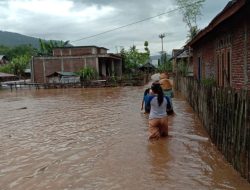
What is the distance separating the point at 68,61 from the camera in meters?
48.2

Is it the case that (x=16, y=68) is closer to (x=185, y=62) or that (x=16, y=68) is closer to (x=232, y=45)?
(x=185, y=62)

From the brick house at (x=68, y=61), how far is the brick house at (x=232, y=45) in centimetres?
3207

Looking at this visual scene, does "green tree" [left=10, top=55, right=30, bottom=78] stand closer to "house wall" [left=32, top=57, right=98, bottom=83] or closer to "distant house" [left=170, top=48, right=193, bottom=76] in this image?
"house wall" [left=32, top=57, right=98, bottom=83]

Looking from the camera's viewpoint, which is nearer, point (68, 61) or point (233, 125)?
point (233, 125)

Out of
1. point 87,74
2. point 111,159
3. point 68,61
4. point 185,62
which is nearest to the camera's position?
point 111,159

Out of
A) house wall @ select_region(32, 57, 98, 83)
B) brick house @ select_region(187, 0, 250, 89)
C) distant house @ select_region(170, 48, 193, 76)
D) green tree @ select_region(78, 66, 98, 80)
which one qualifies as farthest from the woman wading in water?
house wall @ select_region(32, 57, 98, 83)

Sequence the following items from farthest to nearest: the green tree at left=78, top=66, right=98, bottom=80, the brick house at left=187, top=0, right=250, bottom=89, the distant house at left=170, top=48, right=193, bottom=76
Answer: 1. the green tree at left=78, top=66, right=98, bottom=80
2. the distant house at left=170, top=48, right=193, bottom=76
3. the brick house at left=187, top=0, right=250, bottom=89

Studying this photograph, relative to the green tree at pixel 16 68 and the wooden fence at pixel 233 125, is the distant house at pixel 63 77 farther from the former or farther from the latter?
the wooden fence at pixel 233 125

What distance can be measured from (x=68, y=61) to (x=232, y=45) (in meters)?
38.3

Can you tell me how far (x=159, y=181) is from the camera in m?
6.40

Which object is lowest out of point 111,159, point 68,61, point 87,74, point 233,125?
point 111,159

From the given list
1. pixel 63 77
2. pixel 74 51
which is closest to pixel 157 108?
pixel 63 77

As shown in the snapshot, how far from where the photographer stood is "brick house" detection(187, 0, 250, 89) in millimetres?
9352

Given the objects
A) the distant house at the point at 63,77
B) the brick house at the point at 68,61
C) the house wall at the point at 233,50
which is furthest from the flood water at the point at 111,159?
the brick house at the point at 68,61
